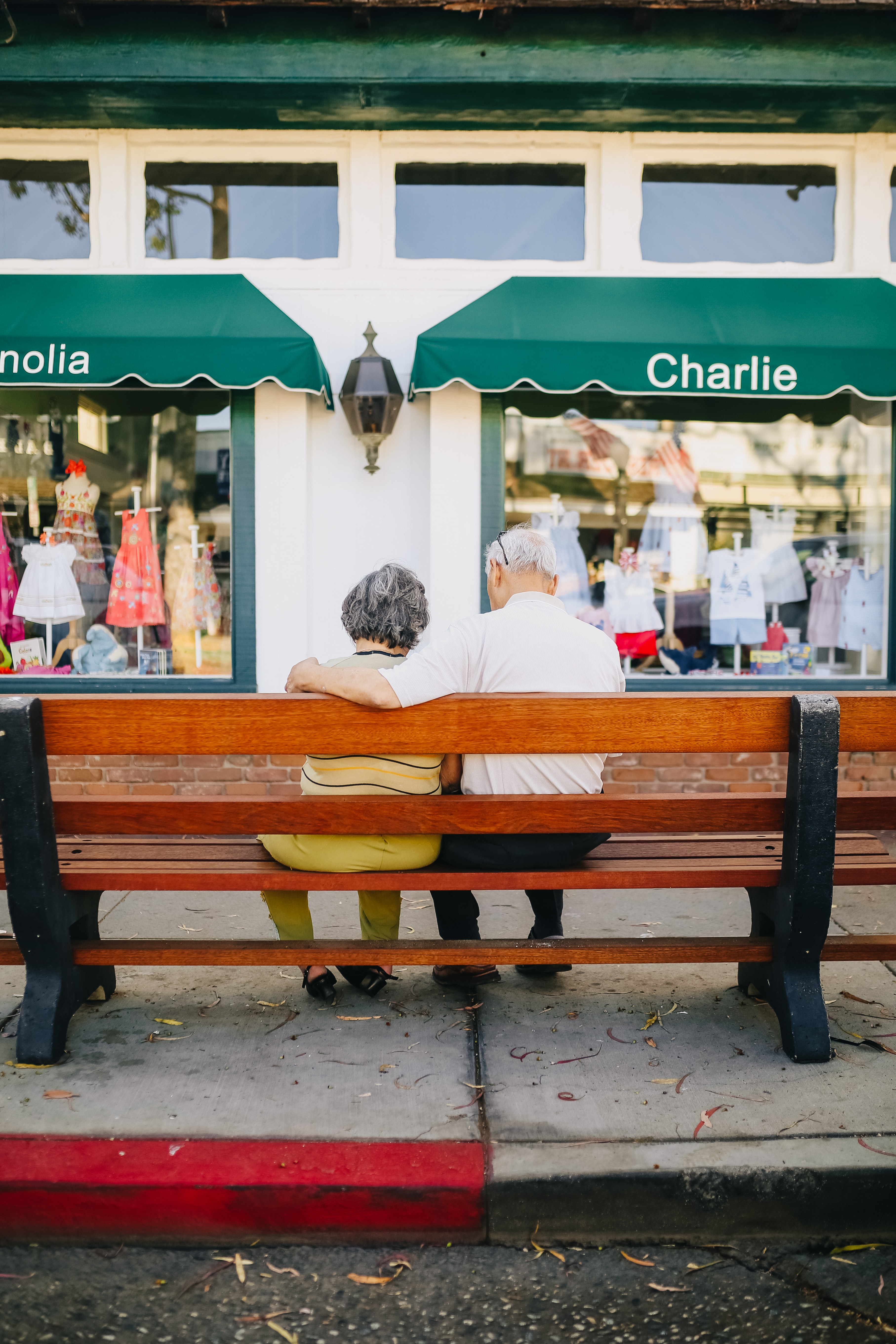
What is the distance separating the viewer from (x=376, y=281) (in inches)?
250

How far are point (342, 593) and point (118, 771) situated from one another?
5.84ft

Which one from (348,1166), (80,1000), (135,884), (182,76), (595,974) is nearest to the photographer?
(348,1166)

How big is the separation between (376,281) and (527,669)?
4.09 meters

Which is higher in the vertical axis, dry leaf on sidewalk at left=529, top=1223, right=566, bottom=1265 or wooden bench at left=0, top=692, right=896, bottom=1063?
wooden bench at left=0, top=692, right=896, bottom=1063

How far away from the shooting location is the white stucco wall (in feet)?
20.7

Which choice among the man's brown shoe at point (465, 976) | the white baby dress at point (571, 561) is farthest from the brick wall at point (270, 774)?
the man's brown shoe at point (465, 976)

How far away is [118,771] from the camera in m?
6.32

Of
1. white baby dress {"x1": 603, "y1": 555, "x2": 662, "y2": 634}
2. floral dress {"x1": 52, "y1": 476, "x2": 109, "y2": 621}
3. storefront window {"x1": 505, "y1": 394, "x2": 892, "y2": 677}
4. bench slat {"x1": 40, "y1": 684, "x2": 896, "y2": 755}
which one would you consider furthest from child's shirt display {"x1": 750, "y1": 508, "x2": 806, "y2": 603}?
floral dress {"x1": 52, "y1": 476, "x2": 109, "y2": 621}

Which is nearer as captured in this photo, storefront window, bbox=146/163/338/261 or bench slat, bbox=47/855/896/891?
bench slat, bbox=47/855/896/891

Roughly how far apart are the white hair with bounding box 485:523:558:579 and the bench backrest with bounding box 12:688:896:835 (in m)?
0.66

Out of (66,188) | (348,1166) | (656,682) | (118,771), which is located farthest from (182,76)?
(348,1166)

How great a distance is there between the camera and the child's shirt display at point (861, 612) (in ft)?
22.1

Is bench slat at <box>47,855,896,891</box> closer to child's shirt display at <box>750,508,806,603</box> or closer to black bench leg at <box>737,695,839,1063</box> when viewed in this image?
black bench leg at <box>737,695,839,1063</box>

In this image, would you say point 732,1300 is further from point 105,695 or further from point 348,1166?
point 105,695
